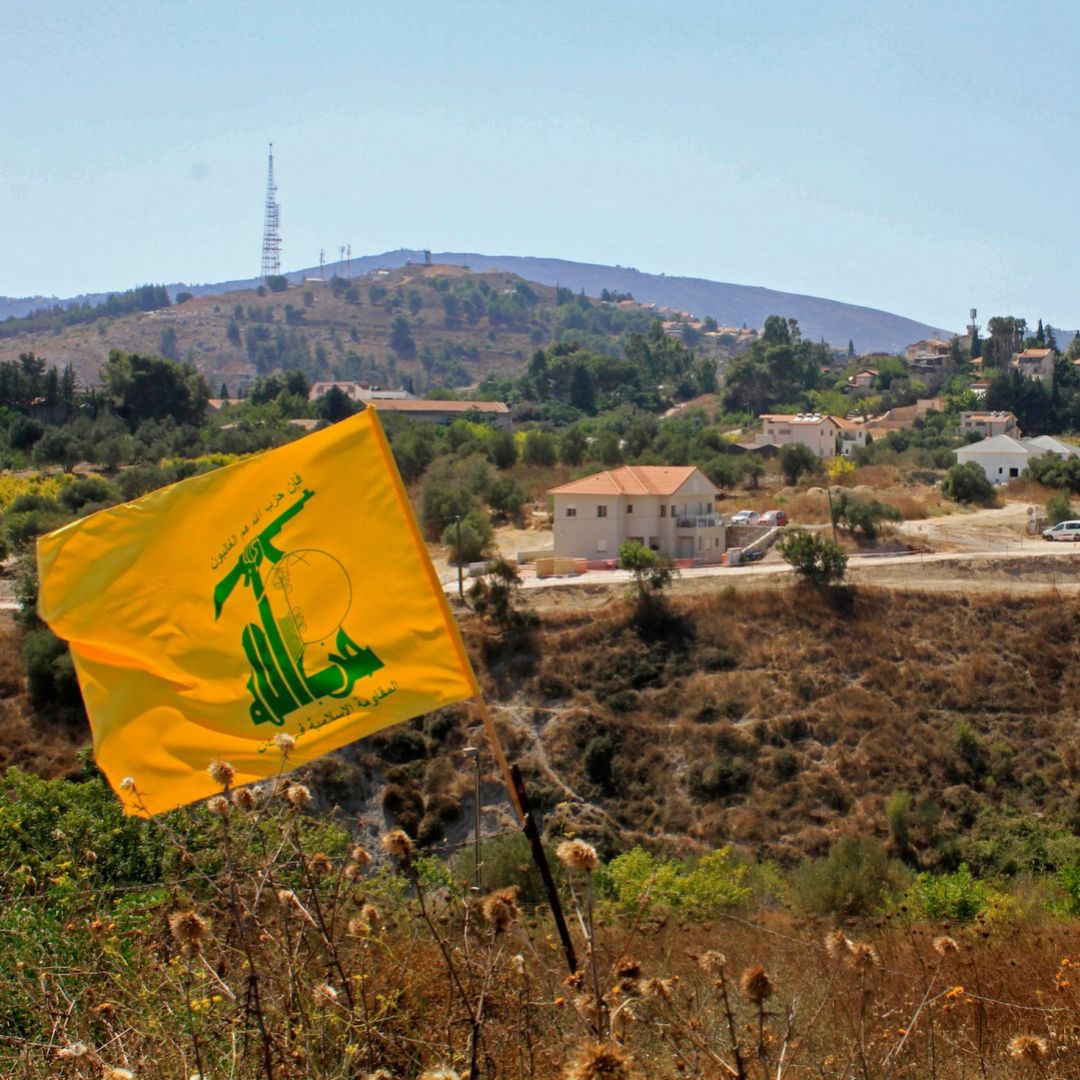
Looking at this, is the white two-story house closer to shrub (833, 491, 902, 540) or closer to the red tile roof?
the red tile roof

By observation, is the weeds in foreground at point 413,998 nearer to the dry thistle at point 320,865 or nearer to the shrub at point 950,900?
the dry thistle at point 320,865

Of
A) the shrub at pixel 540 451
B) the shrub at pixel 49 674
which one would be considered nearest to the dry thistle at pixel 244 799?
the shrub at pixel 49 674

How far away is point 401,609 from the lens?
5453 millimetres

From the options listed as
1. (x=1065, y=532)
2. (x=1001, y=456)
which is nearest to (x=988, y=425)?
(x=1001, y=456)

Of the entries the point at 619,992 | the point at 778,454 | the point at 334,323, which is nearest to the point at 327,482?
the point at 619,992

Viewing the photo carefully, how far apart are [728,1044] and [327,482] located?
2740mm

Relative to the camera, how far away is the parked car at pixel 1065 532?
3444cm

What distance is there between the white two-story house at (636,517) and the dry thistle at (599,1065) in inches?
1218

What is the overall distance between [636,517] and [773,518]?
4.86m

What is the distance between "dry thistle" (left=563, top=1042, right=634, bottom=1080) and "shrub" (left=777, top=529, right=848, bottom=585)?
→ 27356 millimetres

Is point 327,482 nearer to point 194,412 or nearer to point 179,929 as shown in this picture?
point 179,929

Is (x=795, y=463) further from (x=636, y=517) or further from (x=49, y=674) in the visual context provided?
(x=49, y=674)

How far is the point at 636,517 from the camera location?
34188 mm

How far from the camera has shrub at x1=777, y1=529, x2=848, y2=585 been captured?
29344 millimetres
